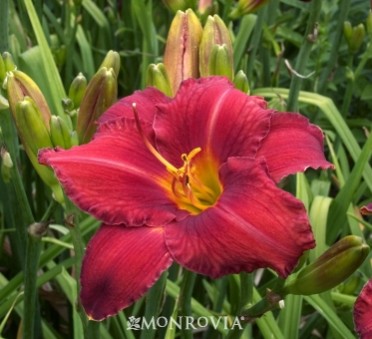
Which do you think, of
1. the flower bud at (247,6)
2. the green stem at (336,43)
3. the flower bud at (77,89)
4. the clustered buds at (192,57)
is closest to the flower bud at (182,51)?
the clustered buds at (192,57)

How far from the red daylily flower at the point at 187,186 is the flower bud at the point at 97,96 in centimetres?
2

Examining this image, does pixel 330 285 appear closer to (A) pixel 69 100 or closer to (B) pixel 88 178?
(B) pixel 88 178

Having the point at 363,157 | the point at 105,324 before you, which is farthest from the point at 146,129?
the point at 105,324

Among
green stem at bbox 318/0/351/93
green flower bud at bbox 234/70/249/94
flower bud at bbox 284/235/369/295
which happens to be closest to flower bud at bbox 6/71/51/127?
green flower bud at bbox 234/70/249/94

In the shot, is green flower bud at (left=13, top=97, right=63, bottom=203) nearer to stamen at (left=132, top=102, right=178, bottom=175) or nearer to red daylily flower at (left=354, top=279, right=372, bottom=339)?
stamen at (left=132, top=102, right=178, bottom=175)

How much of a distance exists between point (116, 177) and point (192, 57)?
21 centimetres

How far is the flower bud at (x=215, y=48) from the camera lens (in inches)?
32.4

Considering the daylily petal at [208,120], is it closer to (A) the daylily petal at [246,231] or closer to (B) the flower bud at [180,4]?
(A) the daylily petal at [246,231]

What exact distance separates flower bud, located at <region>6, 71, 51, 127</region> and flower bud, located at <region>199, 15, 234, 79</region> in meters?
0.18

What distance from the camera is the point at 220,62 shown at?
32.5 inches

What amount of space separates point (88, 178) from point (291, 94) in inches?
22.3

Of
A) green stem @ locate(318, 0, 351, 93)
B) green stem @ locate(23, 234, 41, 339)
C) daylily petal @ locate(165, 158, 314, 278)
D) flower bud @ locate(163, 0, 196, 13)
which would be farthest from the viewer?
green stem @ locate(318, 0, 351, 93)

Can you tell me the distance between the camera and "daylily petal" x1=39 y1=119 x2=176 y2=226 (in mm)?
681

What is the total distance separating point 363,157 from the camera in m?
1.07
